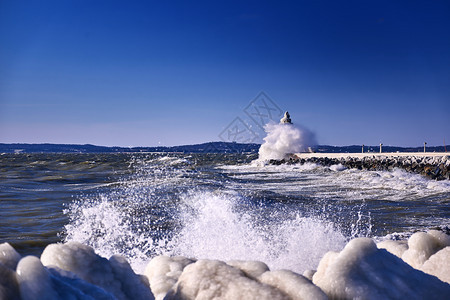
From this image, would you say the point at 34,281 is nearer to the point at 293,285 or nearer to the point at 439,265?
the point at 293,285

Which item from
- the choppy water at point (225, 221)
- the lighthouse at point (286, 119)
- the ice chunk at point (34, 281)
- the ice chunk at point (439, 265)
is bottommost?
the choppy water at point (225, 221)

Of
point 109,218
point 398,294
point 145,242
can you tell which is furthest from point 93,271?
point 109,218

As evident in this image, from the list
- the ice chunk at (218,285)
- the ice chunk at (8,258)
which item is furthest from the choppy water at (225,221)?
the ice chunk at (8,258)

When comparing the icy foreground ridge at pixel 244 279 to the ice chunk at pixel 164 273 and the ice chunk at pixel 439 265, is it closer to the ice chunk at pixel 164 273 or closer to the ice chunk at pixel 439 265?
the ice chunk at pixel 164 273

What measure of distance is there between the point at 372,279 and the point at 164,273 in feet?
4.36

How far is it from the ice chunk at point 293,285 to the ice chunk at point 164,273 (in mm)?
691

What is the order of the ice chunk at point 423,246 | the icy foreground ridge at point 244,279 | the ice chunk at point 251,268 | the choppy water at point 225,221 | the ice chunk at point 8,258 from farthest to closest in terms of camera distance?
the choppy water at point 225,221 < the ice chunk at point 423,246 < the ice chunk at point 251,268 < the icy foreground ridge at point 244,279 < the ice chunk at point 8,258

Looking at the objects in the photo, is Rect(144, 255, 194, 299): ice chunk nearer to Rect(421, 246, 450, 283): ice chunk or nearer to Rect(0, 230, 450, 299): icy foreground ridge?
Rect(0, 230, 450, 299): icy foreground ridge

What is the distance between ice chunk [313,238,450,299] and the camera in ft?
6.43

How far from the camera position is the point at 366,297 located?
6.27ft

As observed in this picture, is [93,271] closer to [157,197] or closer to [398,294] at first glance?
[398,294]

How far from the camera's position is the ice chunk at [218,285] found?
1.88m

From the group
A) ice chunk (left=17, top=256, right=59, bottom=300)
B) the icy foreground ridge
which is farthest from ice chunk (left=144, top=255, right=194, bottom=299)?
ice chunk (left=17, top=256, right=59, bottom=300)

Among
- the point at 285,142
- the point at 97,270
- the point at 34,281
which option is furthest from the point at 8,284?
the point at 285,142
